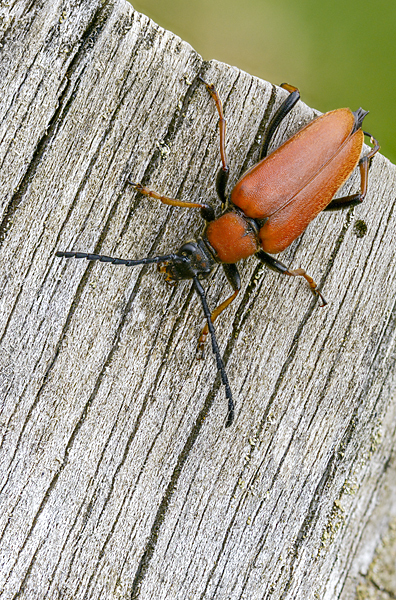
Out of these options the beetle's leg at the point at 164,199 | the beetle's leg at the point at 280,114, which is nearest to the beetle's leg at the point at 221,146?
the beetle's leg at the point at 164,199

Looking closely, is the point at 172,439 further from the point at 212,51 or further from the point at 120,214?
the point at 212,51

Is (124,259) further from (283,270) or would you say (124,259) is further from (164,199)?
(283,270)

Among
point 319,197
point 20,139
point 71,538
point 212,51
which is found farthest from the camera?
point 212,51

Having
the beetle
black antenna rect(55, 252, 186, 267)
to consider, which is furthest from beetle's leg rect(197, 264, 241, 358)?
black antenna rect(55, 252, 186, 267)

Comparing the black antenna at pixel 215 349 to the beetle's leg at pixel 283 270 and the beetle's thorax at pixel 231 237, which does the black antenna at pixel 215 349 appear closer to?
the beetle's thorax at pixel 231 237

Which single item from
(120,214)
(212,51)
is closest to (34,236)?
(120,214)

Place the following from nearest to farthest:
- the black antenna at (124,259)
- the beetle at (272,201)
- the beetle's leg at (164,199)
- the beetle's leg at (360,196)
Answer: the black antenna at (124,259) → the beetle's leg at (164,199) → the beetle at (272,201) → the beetle's leg at (360,196)

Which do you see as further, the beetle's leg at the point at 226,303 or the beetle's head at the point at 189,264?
the beetle's leg at the point at 226,303
